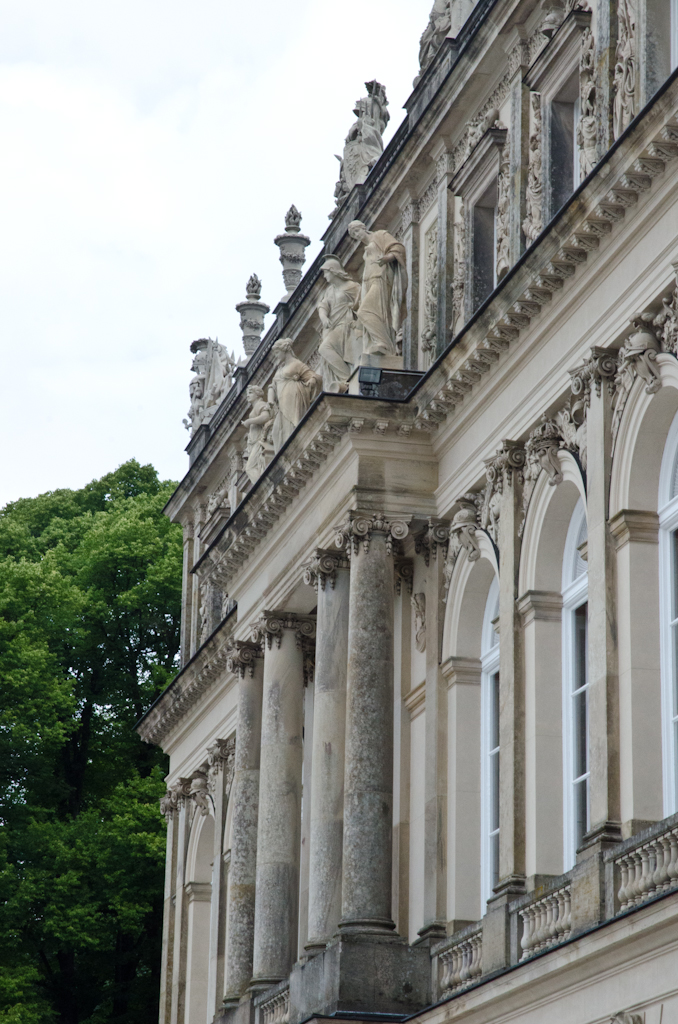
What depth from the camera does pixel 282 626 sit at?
2920cm

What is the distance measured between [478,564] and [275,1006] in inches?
257

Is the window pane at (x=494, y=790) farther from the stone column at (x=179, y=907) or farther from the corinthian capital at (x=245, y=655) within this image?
the stone column at (x=179, y=907)

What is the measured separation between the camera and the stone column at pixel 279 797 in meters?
27.2

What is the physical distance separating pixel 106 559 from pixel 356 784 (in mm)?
26433

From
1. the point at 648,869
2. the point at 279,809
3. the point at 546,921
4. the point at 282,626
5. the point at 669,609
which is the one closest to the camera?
the point at 648,869

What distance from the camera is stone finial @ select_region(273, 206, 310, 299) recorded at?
1544 inches

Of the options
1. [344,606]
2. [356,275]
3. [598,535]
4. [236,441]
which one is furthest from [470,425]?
[236,441]

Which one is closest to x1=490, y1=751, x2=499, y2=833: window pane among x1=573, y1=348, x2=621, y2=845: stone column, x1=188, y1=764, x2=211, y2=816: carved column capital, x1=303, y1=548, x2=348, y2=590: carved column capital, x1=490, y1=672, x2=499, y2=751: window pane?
x1=490, y1=672, x2=499, y2=751: window pane

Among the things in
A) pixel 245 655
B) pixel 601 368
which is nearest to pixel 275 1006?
pixel 245 655

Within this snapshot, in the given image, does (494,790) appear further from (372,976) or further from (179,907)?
(179,907)

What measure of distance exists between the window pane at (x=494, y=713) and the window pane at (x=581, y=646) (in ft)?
8.49

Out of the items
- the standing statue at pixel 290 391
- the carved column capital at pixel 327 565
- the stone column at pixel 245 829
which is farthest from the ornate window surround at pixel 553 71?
the stone column at pixel 245 829

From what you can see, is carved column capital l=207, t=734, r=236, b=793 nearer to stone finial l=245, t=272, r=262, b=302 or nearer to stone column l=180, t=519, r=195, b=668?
stone column l=180, t=519, r=195, b=668

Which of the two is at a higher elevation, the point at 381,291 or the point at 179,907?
the point at 381,291
